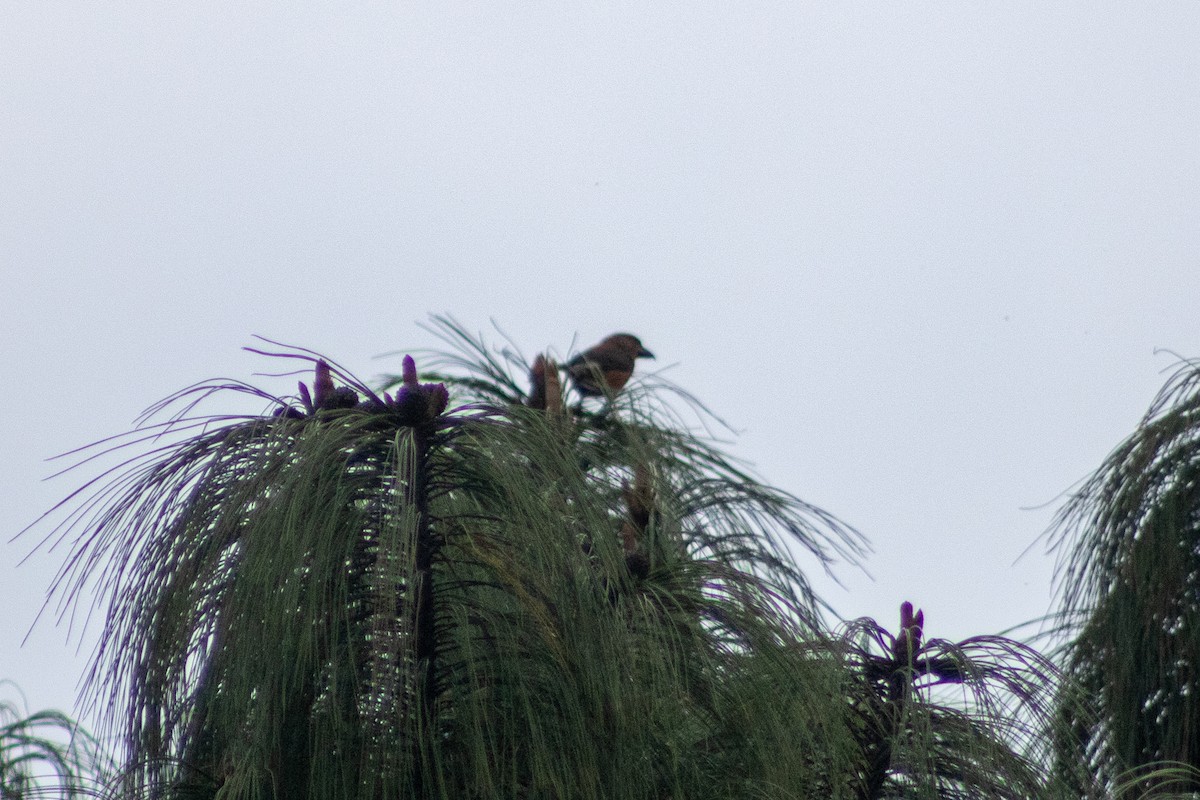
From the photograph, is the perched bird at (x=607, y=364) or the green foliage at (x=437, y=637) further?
the perched bird at (x=607, y=364)

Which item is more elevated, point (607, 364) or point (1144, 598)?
point (607, 364)

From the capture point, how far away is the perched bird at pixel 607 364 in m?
3.88

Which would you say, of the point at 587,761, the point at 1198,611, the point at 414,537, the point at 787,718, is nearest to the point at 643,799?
the point at 587,761

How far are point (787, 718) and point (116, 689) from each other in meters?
1.35

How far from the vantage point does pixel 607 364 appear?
4.77 m

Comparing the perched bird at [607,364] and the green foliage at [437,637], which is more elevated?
the perched bird at [607,364]

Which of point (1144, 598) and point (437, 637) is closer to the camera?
point (437, 637)

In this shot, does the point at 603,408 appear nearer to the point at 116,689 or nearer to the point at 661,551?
the point at 661,551

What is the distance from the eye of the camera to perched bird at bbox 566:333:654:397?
388cm

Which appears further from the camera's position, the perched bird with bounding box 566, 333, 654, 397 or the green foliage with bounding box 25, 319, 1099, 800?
the perched bird with bounding box 566, 333, 654, 397

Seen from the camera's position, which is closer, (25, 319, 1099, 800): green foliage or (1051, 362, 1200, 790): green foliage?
(25, 319, 1099, 800): green foliage

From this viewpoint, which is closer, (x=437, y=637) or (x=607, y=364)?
(x=437, y=637)

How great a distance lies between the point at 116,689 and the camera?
109 inches

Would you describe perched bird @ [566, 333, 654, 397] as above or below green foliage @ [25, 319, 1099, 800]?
above
